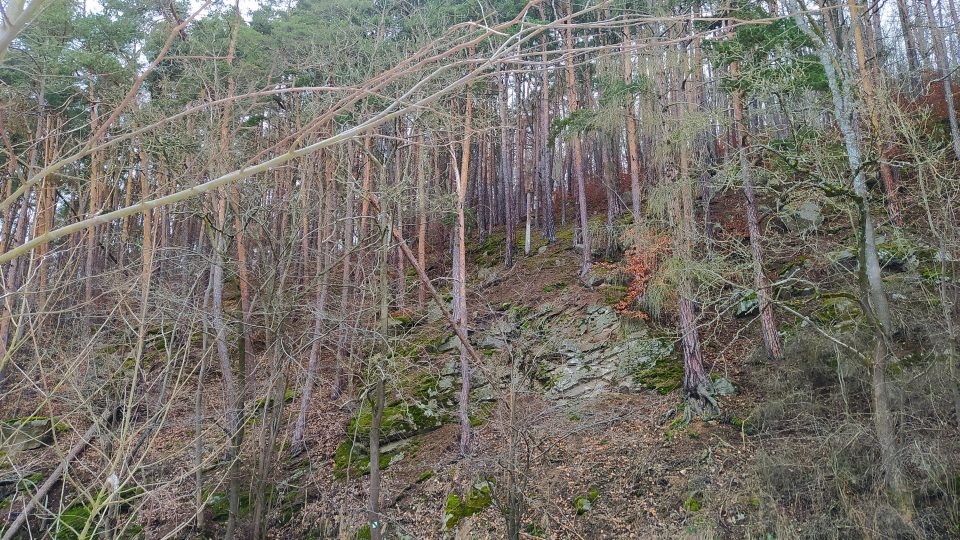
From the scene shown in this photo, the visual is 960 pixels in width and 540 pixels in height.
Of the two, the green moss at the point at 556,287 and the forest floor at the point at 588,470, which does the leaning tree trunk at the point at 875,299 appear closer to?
the forest floor at the point at 588,470

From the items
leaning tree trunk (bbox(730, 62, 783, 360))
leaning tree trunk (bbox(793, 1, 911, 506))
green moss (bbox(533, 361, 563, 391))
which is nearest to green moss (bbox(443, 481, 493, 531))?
green moss (bbox(533, 361, 563, 391))

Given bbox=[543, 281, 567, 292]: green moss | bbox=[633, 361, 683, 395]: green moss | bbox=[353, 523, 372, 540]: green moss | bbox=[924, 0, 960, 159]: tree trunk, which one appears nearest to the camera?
bbox=[353, 523, 372, 540]: green moss

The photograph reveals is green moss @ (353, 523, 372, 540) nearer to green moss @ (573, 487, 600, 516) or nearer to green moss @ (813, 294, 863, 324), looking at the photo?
green moss @ (573, 487, 600, 516)

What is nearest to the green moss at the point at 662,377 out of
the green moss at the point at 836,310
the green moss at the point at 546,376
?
the green moss at the point at 546,376

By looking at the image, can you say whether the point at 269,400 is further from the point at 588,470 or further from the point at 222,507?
the point at 588,470

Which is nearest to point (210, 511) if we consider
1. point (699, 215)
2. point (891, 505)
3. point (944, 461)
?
point (891, 505)

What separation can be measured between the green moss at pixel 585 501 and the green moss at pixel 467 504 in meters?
1.18

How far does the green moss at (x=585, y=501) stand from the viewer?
22.8 feet

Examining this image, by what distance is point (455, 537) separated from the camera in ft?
23.2

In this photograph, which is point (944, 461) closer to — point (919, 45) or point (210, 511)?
point (210, 511)

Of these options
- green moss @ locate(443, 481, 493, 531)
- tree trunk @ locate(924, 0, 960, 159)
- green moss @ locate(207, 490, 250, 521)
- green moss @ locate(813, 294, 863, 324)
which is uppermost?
tree trunk @ locate(924, 0, 960, 159)

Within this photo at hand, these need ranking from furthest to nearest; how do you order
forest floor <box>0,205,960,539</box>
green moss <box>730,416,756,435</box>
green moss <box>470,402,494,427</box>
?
green moss <box>470,402,494,427</box> < green moss <box>730,416,756,435</box> < forest floor <box>0,205,960,539</box>

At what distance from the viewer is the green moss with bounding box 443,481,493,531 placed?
7.30 meters

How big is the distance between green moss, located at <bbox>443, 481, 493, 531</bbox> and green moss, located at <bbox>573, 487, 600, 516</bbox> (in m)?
1.18
